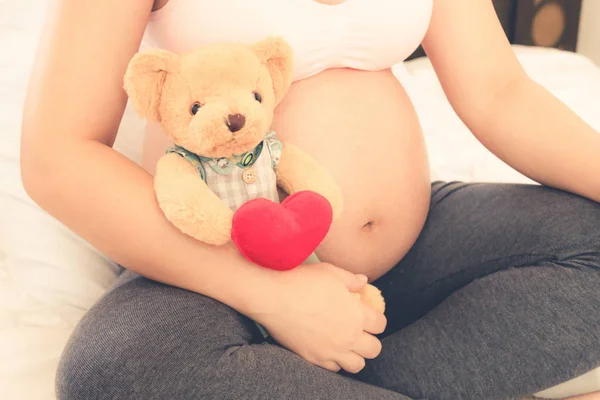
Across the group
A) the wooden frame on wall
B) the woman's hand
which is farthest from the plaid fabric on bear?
the wooden frame on wall

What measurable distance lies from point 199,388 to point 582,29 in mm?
2044

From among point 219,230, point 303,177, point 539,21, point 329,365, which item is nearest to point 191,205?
point 219,230

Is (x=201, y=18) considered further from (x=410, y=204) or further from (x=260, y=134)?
(x=410, y=204)

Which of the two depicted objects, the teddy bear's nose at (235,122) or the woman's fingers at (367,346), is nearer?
the teddy bear's nose at (235,122)

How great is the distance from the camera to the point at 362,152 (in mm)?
757

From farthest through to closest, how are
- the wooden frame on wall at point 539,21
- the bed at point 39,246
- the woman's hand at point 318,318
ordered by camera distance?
the wooden frame on wall at point 539,21
the bed at point 39,246
the woman's hand at point 318,318

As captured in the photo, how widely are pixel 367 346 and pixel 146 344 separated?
274 mm

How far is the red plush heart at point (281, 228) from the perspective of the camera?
0.54m

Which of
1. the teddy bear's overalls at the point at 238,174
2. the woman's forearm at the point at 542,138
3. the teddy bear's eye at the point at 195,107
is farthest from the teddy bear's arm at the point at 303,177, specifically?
the woman's forearm at the point at 542,138

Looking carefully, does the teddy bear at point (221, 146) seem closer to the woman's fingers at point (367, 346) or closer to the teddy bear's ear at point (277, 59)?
the teddy bear's ear at point (277, 59)

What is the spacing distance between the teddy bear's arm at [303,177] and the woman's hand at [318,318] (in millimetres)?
83

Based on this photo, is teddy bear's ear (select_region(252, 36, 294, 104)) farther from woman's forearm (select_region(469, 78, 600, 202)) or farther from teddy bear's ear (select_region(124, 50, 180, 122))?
woman's forearm (select_region(469, 78, 600, 202))

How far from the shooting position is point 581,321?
26.0 inches

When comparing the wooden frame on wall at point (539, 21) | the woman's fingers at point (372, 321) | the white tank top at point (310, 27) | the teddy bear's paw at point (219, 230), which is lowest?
the woman's fingers at point (372, 321)
